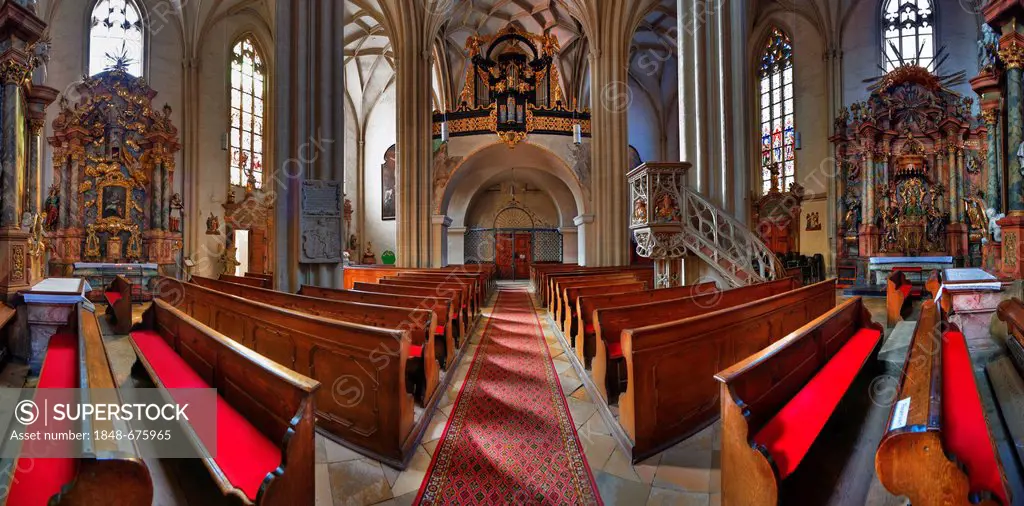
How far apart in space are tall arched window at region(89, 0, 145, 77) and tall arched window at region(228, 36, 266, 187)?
2.54 meters

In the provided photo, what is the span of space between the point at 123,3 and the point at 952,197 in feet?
82.9

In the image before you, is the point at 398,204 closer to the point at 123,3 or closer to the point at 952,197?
the point at 123,3

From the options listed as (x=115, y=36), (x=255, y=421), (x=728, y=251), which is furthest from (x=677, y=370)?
(x=115, y=36)

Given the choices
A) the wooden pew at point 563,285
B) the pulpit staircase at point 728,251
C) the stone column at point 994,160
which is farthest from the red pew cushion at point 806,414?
the stone column at point 994,160

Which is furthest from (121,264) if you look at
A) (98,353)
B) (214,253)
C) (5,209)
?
(98,353)

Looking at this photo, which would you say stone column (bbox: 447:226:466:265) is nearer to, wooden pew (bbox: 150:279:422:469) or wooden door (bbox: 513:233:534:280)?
wooden door (bbox: 513:233:534:280)

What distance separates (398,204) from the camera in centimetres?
1352

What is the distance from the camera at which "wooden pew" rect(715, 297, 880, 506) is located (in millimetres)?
1387

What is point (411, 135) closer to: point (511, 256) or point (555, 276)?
point (555, 276)

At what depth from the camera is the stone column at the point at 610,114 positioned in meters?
13.3

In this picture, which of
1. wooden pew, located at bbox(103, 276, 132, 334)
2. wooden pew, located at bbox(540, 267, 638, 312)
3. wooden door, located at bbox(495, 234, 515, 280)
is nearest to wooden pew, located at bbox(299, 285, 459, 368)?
wooden pew, located at bbox(540, 267, 638, 312)

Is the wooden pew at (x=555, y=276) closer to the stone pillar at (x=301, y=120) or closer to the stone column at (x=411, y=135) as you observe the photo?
the stone pillar at (x=301, y=120)

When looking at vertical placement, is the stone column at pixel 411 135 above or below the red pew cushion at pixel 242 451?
above

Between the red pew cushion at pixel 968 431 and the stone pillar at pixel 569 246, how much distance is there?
18931mm
